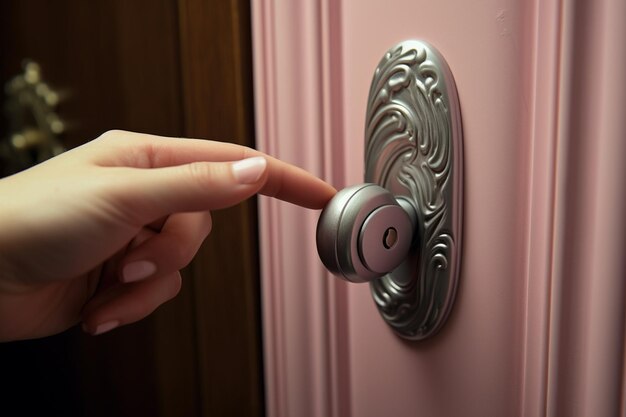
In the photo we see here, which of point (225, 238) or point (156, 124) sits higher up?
point (156, 124)

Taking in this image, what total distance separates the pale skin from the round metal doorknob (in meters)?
0.04

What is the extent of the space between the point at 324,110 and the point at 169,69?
21 cm

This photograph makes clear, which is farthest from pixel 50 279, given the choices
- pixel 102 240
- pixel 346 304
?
pixel 346 304

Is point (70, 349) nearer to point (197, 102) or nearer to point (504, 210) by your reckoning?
point (197, 102)

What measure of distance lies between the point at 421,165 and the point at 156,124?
0.33 metres

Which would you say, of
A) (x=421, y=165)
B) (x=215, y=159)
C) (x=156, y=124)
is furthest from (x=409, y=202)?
(x=156, y=124)

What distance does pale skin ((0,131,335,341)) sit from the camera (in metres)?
0.27

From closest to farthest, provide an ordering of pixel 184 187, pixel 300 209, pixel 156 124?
pixel 184 187 → pixel 300 209 → pixel 156 124

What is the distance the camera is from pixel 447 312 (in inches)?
12.1

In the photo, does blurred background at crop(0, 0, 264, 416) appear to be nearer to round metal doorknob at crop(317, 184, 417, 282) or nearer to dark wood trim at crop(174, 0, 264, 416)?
dark wood trim at crop(174, 0, 264, 416)

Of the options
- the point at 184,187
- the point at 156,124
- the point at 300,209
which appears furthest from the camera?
the point at 156,124

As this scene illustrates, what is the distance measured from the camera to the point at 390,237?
0.31 m

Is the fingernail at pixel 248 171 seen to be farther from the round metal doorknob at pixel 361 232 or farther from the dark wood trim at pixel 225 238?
the dark wood trim at pixel 225 238

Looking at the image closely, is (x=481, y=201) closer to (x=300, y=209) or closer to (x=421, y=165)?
(x=421, y=165)
